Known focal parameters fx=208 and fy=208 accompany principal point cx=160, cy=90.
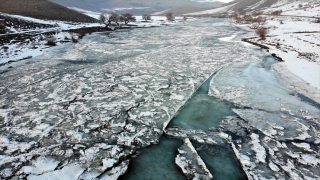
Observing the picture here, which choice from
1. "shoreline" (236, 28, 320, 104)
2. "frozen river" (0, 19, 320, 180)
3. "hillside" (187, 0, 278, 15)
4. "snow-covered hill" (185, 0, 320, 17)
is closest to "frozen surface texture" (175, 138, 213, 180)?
"frozen river" (0, 19, 320, 180)

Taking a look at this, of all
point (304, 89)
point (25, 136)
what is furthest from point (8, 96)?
point (304, 89)

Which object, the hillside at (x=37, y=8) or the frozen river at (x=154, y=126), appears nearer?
the frozen river at (x=154, y=126)

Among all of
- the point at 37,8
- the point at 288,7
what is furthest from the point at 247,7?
the point at 37,8

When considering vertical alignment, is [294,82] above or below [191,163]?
above

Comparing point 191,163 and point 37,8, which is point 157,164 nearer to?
point 191,163

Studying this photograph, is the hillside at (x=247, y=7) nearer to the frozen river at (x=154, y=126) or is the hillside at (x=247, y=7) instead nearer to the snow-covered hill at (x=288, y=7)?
the snow-covered hill at (x=288, y=7)

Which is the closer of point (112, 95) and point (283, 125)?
point (283, 125)

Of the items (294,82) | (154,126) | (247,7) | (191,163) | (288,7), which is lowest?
(191,163)

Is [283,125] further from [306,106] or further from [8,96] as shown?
[8,96]

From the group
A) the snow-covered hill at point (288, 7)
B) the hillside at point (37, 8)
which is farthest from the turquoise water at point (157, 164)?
the snow-covered hill at point (288, 7)
